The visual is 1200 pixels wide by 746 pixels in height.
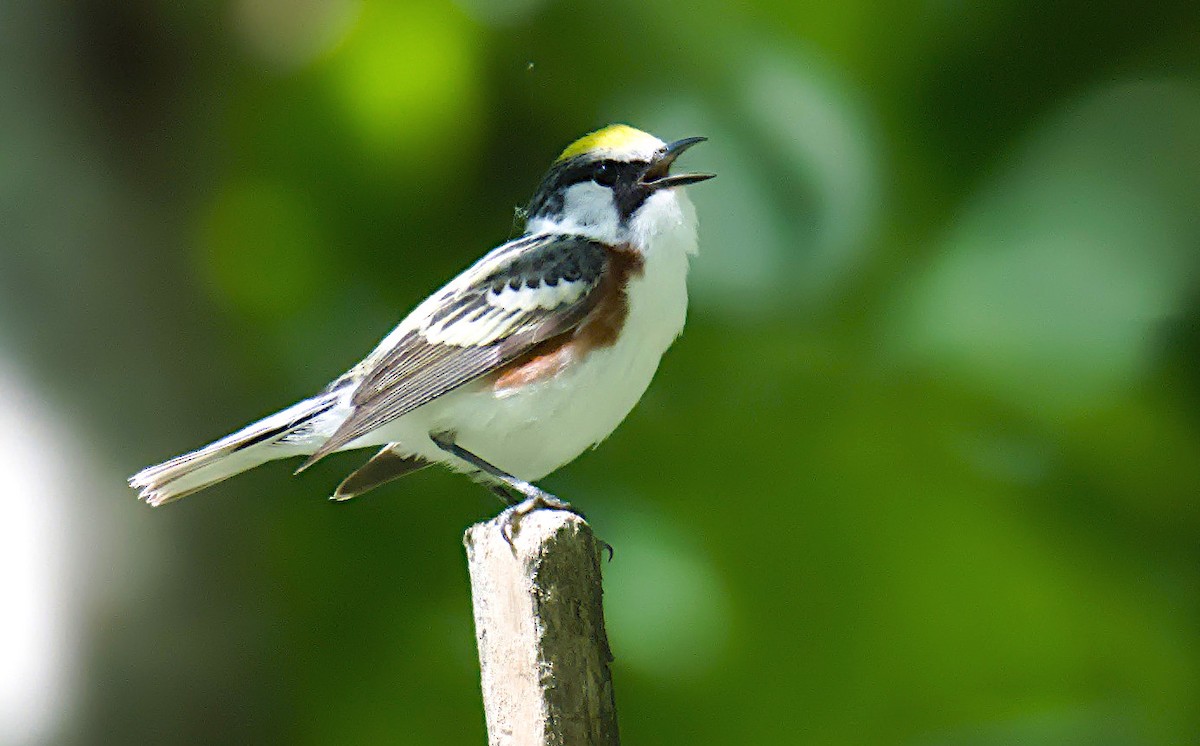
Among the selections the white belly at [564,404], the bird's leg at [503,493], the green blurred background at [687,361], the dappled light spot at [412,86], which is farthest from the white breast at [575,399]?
the dappled light spot at [412,86]

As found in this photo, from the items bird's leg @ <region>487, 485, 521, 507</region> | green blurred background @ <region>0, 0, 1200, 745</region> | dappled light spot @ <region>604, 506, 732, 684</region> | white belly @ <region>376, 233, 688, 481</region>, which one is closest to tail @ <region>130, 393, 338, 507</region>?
white belly @ <region>376, 233, 688, 481</region>

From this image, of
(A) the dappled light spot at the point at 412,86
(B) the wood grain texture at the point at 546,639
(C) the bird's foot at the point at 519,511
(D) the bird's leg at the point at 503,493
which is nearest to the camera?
(B) the wood grain texture at the point at 546,639

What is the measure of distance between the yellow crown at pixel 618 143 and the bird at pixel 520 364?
0.04 feet

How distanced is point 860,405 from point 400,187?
4.60ft

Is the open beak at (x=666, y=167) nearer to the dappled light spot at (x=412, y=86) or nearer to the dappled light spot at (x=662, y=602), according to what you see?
the dappled light spot at (x=412, y=86)

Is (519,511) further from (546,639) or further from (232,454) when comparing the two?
(232,454)

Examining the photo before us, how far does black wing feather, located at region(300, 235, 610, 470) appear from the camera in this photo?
8.44 ft

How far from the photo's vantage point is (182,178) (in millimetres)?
3625

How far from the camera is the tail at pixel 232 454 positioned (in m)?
2.67

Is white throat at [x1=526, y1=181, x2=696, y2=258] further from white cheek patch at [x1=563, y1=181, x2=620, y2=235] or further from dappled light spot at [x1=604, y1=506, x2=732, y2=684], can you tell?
dappled light spot at [x1=604, y1=506, x2=732, y2=684]

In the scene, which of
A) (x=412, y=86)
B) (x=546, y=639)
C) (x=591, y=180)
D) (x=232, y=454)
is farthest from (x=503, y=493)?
(x=412, y=86)

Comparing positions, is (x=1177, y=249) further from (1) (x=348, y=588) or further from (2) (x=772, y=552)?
(1) (x=348, y=588)

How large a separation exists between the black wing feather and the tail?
97 mm

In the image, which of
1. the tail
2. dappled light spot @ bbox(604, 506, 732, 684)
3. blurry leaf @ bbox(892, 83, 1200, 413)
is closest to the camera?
the tail
